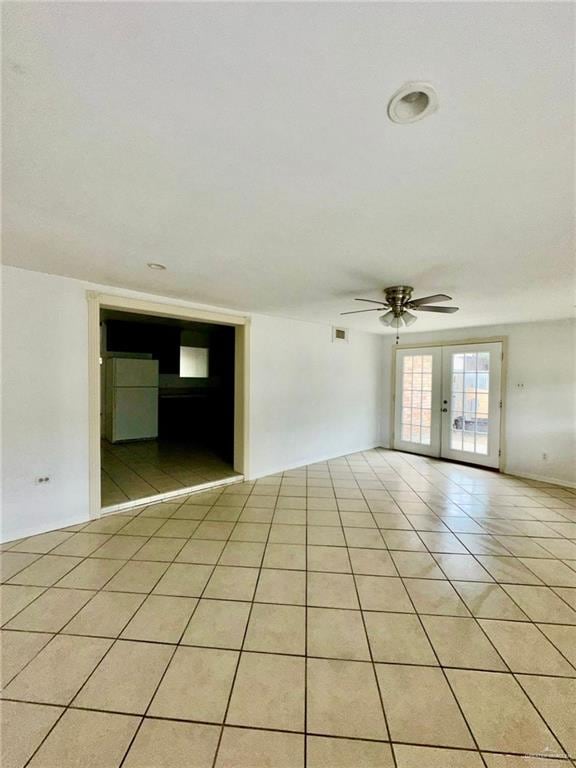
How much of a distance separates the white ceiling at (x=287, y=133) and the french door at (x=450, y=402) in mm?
3132

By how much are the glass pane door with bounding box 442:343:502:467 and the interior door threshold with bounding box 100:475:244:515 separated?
11.9ft

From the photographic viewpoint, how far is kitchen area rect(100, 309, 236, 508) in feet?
14.2

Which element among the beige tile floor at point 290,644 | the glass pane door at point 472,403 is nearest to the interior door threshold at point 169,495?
the beige tile floor at point 290,644

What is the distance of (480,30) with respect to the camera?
0.81m

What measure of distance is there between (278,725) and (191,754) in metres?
0.34

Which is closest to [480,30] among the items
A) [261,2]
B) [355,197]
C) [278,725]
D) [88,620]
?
[261,2]

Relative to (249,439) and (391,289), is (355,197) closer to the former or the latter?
(391,289)

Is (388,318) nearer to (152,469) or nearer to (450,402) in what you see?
(450,402)

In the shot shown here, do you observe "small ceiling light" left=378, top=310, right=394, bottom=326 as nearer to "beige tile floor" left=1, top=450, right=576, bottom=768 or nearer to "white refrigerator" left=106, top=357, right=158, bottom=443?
"beige tile floor" left=1, top=450, right=576, bottom=768

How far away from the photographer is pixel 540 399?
4.53 metres

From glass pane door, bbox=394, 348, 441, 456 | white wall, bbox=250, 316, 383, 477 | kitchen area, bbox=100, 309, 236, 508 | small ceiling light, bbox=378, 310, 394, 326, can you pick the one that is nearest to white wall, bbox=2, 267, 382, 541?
kitchen area, bbox=100, 309, 236, 508

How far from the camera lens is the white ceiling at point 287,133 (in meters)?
0.81

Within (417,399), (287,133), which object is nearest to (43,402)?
(287,133)

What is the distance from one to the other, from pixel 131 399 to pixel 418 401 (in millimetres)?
5464
